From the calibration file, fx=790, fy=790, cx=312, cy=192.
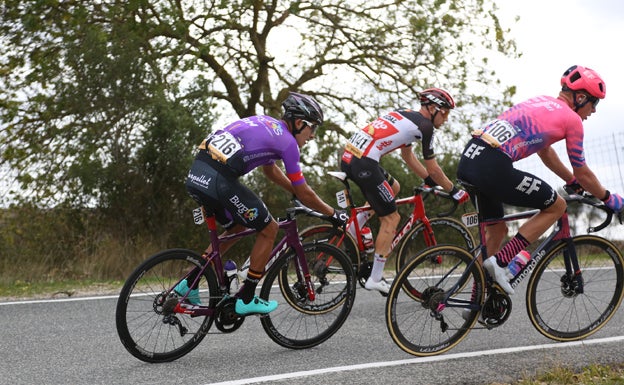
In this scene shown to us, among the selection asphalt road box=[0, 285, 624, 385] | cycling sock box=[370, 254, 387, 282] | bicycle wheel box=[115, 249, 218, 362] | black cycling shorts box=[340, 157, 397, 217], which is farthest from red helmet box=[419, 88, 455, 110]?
bicycle wheel box=[115, 249, 218, 362]

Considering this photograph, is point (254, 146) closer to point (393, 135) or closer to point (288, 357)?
point (288, 357)

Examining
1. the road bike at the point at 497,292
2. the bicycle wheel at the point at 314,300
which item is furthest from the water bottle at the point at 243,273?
the road bike at the point at 497,292

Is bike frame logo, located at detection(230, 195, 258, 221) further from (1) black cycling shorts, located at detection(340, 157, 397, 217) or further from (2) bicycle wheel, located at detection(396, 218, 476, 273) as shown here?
(2) bicycle wheel, located at detection(396, 218, 476, 273)

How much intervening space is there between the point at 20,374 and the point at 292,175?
2627 millimetres

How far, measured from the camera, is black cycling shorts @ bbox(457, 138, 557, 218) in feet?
21.3

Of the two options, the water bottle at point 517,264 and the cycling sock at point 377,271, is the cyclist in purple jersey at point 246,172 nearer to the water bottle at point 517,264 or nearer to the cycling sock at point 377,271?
the cycling sock at point 377,271

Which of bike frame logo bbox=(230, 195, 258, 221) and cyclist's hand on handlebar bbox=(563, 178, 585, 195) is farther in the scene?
cyclist's hand on handlebar bbox=(563, 178, 585, 195)

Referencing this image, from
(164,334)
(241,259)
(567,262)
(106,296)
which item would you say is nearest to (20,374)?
(164,334)

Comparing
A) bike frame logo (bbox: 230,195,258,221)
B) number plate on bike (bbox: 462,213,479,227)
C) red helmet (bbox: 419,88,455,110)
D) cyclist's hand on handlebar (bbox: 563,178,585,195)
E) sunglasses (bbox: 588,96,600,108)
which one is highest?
red helmet (bbox: 419,88,455,110)

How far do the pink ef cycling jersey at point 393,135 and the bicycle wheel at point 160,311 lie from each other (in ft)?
8.83

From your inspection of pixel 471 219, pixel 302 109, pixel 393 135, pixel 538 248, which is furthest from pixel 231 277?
pixel 393 135

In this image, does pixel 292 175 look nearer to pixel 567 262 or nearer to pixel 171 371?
pixel 171 371

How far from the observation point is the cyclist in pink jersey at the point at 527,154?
6.50 m

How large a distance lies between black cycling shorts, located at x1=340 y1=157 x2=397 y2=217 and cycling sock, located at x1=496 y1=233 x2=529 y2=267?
1.97 meters
